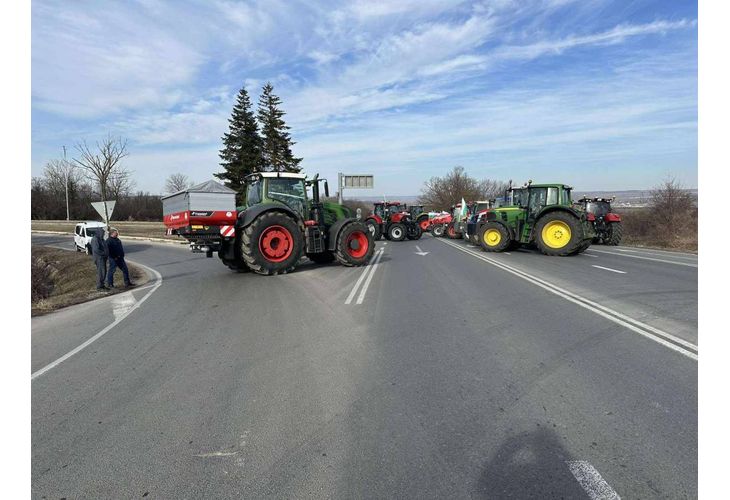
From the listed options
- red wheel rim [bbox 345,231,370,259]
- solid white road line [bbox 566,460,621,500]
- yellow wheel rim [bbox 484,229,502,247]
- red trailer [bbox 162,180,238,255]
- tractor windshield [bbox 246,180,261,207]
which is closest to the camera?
solid white road line [bbox 566,460,621,500]

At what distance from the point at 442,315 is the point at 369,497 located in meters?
→ 4.68

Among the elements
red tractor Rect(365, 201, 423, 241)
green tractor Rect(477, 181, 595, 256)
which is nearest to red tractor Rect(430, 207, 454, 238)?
red tractor Rect(365, 201, 423, 241)

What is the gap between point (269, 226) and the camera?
40.3 ft

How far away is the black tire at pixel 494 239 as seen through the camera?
18.4m

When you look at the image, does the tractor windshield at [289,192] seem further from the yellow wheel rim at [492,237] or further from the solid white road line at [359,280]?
the yellow wheel rim at [492,237]

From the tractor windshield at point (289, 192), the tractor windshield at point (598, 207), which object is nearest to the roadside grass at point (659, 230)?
the tractor windshield at point (598, 207)

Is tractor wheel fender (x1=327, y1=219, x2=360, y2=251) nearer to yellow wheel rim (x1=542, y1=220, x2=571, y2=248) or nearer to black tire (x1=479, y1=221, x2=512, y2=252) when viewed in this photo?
black tire (x1=479, y1=221, x2=512, y2=252)

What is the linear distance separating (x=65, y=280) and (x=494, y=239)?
16.7 meters

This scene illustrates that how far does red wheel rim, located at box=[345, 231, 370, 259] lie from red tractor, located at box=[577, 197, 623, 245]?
43.3ft

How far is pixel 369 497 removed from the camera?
2760 millimetres

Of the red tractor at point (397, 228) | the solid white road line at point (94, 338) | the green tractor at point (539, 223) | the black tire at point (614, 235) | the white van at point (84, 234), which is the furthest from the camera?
the red tractor at point (397, 228)

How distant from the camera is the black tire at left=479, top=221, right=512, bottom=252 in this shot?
18.4 meters

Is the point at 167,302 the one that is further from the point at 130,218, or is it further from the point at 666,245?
the point at 130,218

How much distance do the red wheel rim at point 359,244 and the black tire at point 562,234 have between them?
6.80 m
